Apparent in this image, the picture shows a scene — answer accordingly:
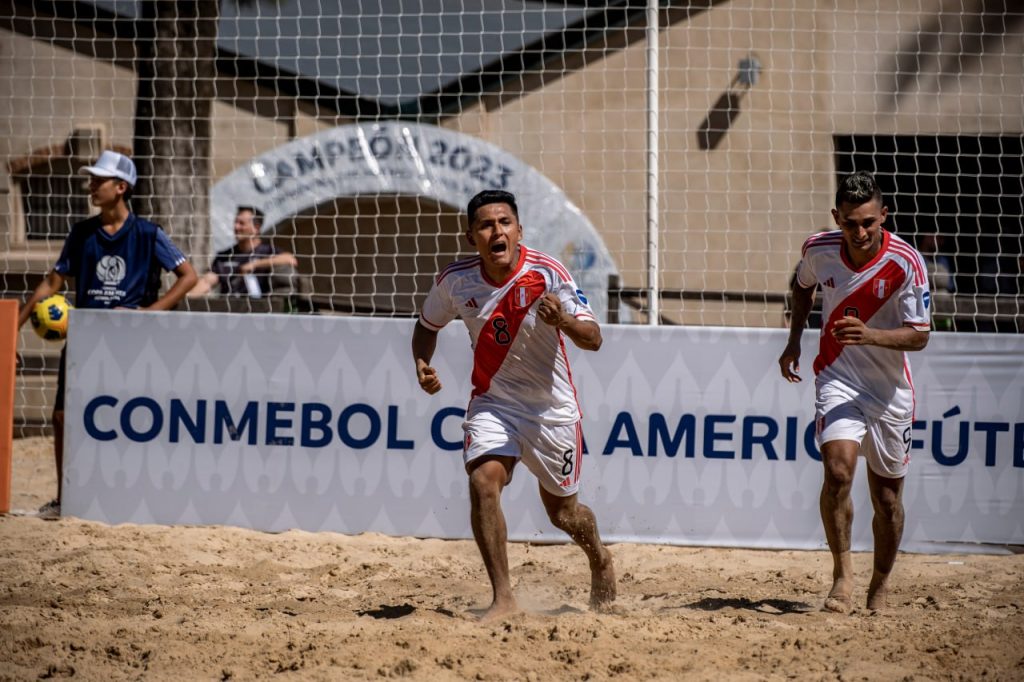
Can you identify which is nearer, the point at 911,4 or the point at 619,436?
the point at 619,436

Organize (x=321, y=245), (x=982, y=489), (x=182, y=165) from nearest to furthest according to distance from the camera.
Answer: (x=982, y=489) → (x=182, y=165) → (x=321, y=245)

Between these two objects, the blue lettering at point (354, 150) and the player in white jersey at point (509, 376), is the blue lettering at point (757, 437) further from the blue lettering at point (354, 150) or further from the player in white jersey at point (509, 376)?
the blue lettering at point (354, 150)

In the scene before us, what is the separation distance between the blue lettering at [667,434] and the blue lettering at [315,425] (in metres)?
1.93

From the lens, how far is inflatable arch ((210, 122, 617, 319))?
1202 cm

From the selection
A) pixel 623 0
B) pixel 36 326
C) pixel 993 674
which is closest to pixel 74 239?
pixel 36 326

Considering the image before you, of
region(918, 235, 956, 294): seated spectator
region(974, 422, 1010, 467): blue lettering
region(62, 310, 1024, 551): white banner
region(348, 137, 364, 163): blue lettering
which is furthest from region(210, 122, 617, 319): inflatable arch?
region(974, 422, 1010, 467): blue lettering

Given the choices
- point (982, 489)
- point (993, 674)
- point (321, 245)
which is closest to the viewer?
point (993, 674)

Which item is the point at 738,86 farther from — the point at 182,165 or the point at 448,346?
the point at 448,346

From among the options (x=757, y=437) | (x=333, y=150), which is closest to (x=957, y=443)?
(x=757, y=437)

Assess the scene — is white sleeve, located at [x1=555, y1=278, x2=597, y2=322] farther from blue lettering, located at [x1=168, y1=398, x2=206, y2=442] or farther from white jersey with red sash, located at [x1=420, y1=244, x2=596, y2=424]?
blue lettering, located at [x1=168, y1=398, x2=206, y2=442]

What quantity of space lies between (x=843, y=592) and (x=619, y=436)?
1979mm

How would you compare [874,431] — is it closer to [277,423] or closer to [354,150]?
[277,423]

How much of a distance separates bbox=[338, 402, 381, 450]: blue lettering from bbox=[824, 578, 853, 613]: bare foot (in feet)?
9.65

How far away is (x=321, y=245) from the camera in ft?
43.4
